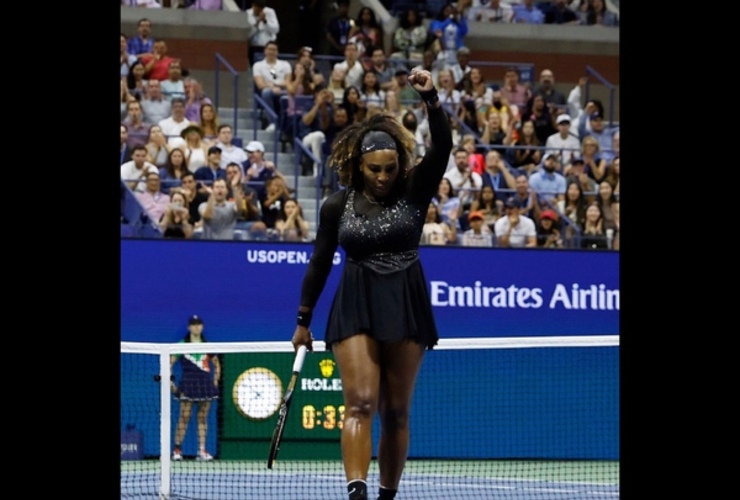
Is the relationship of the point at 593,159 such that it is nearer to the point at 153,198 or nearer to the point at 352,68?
the point at 352,68

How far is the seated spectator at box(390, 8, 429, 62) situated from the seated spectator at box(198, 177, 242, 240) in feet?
22.1

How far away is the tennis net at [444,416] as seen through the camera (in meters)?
14.7

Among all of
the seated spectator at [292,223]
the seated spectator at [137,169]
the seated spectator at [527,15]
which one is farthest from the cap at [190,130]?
the seated spectator at [527,15]

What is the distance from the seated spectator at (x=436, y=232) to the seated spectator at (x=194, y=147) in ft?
8.95

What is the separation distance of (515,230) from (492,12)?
8.55 meters

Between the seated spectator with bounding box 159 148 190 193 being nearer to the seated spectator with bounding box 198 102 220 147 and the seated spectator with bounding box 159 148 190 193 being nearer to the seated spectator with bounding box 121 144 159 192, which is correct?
the seated spectator with bounding box 121 144 159 192

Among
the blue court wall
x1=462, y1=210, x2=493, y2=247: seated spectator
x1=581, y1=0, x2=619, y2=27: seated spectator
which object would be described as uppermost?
x1=581, y1=0, x2=619, y2=27: seated spectator

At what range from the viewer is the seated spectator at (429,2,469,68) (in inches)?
914

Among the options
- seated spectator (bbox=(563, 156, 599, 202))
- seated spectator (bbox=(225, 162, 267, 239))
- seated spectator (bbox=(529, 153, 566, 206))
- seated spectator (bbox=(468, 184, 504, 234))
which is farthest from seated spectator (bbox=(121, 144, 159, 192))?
seated spectator (bbox=(563, 156, 599, 202))
